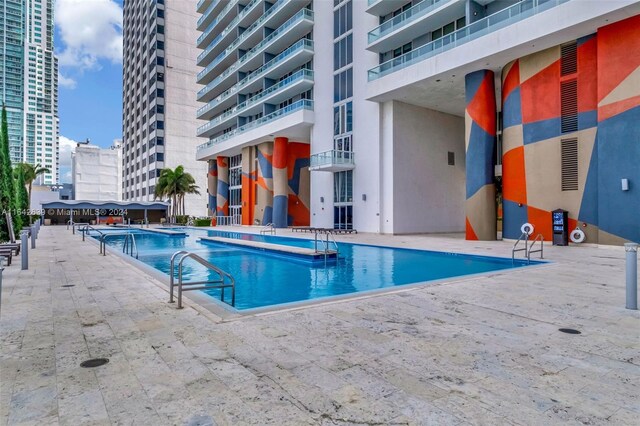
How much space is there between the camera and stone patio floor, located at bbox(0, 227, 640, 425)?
2514 millimetres

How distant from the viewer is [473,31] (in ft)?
59.0

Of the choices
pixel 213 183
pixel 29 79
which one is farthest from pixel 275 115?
pixel 29 79

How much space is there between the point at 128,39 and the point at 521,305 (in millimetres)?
95051

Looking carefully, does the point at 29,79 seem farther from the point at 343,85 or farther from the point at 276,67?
the point at 343,85

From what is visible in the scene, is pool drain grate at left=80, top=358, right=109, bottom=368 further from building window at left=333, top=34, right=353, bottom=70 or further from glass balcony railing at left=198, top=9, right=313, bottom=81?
glass balcony railing at left=198, top=9, right=313, bottom=81

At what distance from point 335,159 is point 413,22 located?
9.33 m

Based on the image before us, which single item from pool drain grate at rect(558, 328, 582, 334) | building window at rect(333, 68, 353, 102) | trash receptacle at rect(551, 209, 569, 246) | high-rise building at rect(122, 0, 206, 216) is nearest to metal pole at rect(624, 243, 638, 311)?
pool drain grate at rect(558, 328, 582, 334)

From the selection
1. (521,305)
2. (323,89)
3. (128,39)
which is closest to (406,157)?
(323,89)

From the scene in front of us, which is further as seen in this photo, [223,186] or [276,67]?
[223,186]

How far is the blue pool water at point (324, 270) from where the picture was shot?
7.81 meters

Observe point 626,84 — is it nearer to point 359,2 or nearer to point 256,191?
point 359,2

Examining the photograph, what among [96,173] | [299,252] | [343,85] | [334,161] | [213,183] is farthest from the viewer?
[96,173]

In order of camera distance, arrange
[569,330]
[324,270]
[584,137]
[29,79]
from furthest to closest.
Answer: [29,79] → [584,137] → [324,270] → [569,330]

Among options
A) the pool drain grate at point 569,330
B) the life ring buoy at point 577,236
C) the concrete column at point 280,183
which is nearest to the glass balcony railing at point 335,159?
the concrete column at point 280,183
